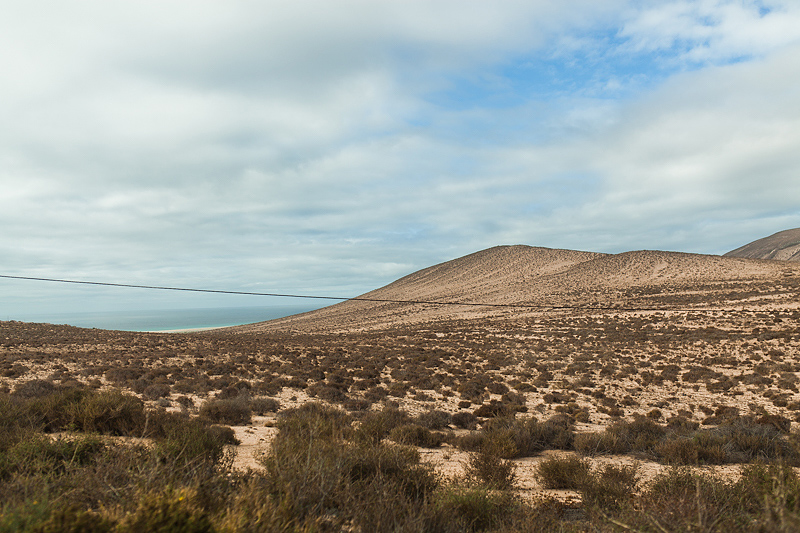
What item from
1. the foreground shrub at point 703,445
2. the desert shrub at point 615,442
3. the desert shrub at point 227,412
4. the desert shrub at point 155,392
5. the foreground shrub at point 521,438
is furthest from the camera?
the desert shrub at point 155,392

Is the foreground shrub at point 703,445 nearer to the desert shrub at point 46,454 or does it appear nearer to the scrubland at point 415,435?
the scrubland at point 415,435

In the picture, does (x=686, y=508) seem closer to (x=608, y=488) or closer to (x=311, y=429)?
(x=608, y=488)

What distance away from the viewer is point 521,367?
2683 centimetres

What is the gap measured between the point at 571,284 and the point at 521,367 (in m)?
58.1

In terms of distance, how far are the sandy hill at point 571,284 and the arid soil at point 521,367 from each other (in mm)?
1062

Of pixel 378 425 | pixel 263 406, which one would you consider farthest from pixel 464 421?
pixel 263 406

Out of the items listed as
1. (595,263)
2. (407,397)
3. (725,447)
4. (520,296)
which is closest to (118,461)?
(725,447)

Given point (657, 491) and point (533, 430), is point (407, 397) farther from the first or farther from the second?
point (657, 491)

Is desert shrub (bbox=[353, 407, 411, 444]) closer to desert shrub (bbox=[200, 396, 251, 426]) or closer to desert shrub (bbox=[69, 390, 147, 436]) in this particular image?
desert shrub (bbox=[200, 396, 251, 426])

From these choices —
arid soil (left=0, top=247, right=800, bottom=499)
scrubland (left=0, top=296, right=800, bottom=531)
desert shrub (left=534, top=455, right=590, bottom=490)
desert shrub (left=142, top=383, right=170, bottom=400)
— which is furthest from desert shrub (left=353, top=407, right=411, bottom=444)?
desert shrub (left=142, top=383, right=170, bottom=400)

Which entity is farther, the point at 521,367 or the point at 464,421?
the point at 521,367

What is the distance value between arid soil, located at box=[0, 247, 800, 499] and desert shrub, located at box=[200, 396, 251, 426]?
1.44 ft

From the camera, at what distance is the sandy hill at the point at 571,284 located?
187ft

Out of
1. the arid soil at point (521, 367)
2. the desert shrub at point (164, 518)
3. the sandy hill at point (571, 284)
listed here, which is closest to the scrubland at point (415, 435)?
the desert shrub at point (164, 518)
